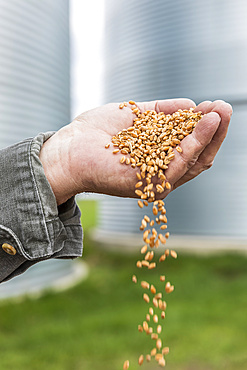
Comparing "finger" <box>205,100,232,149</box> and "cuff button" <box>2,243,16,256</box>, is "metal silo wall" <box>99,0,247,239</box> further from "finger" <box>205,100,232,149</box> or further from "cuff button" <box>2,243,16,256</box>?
"cuff button" <box>2,243,16,256</box>

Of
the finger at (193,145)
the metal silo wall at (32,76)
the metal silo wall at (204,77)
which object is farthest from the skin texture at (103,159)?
the metal silo wall at (204,77)

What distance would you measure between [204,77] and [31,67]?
130 inches

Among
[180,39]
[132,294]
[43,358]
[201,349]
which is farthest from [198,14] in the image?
[43,358]

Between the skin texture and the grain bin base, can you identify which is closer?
the skin texture

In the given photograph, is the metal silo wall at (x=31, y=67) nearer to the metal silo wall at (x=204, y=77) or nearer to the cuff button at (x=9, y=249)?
the metal silo wall at (x=204, y=77)

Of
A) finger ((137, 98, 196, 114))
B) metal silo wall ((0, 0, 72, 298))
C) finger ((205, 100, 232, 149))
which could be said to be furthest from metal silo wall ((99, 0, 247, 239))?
finger ((205, 100, 232, 149))

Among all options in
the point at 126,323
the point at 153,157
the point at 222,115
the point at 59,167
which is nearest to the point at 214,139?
the point at 222,115

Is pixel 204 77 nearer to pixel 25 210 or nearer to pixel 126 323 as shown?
pixel 126 323

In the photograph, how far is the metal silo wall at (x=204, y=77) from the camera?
699cm

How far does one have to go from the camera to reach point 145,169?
5.15 feet

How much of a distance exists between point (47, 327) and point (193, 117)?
159 inches

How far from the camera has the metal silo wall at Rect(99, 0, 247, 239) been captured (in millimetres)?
6992

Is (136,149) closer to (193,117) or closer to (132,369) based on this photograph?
(193,117)

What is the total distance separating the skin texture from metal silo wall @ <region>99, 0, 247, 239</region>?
5.51 m
